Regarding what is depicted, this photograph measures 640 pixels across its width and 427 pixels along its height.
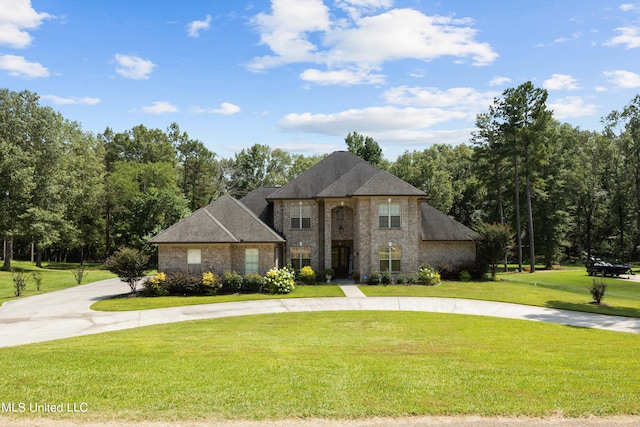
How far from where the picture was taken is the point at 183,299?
24000 millimetres

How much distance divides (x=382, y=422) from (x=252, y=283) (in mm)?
19534

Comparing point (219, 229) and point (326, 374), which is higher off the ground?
point (219, 229)

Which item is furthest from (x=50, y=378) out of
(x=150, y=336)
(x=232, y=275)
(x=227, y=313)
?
(x=232, y=275)

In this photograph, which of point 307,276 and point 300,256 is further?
point 300,256

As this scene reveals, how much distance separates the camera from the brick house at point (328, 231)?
27.5 meters

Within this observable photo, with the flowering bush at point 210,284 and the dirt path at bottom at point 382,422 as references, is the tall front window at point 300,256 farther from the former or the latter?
the dirt path at bottom at point 382,422

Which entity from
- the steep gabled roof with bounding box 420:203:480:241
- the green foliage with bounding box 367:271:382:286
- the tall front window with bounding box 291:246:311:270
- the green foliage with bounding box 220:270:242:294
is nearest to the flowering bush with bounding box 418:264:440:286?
the green foliage with bounding box 367:271:382:286

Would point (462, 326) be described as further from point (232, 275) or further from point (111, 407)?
point (232, 275)

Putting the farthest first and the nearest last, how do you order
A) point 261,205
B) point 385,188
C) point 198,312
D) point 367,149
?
point 367,149 < point 261,205 < point 385,188 < point 198,312

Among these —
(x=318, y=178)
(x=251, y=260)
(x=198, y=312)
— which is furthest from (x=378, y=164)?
(x=198, y=312)

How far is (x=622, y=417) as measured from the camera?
767 cm

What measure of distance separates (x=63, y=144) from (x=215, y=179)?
2793 cm

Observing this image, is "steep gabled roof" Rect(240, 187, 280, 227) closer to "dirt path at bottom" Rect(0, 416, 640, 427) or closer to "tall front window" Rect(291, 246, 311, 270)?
"tall front window" Rect(291, 246, 311, 270)

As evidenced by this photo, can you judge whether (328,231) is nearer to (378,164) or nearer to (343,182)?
(343,182)
